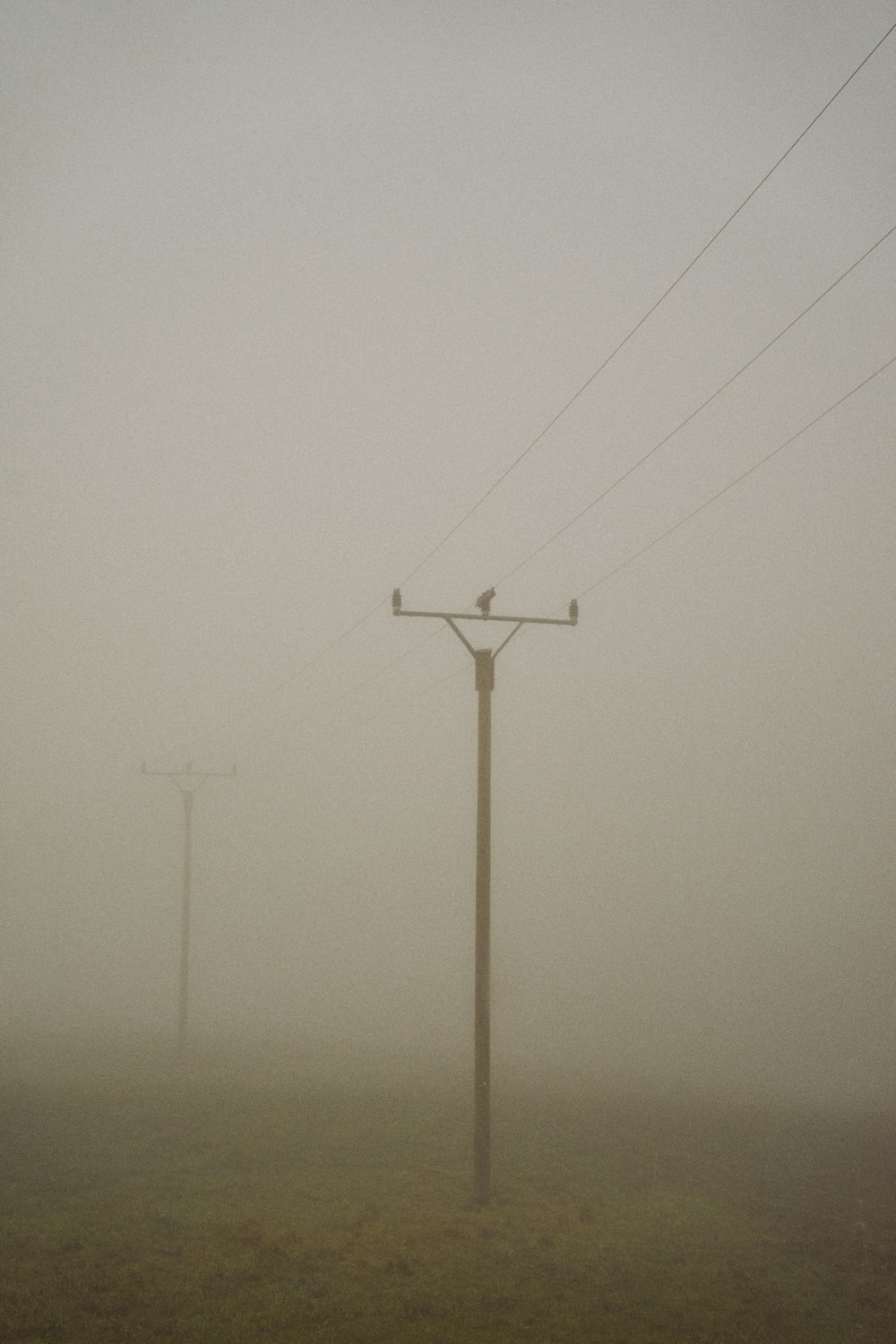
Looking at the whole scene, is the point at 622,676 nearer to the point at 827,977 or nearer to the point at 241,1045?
the point at 827,977

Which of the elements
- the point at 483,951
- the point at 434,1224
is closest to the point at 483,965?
the point at 483,951

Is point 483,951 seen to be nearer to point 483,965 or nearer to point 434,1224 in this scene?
point 483,965

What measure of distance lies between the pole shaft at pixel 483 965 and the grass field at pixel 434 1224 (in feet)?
3.13

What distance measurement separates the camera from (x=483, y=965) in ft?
65.7

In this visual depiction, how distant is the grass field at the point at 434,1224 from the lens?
13594mm

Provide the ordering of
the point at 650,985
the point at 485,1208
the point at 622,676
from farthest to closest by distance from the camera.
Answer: the point at 622,676
the point at 650,985
the point at 485,1208

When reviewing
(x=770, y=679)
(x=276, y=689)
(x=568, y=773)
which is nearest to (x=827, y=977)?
(x=568, y=773)

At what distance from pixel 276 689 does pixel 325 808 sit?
48734 millimetres

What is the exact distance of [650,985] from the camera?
67.1 metres

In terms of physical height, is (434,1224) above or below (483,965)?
below

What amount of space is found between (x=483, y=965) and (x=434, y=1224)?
4774 millimetres

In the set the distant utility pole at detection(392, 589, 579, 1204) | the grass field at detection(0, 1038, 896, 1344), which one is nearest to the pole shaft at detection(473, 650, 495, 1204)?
the distant utility pole at detection(392, 589, 579, 1204)

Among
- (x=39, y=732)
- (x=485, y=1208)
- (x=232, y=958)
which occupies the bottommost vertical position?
(x=232, y=958)

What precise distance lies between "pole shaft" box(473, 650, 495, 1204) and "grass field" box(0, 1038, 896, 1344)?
0.95 metres
